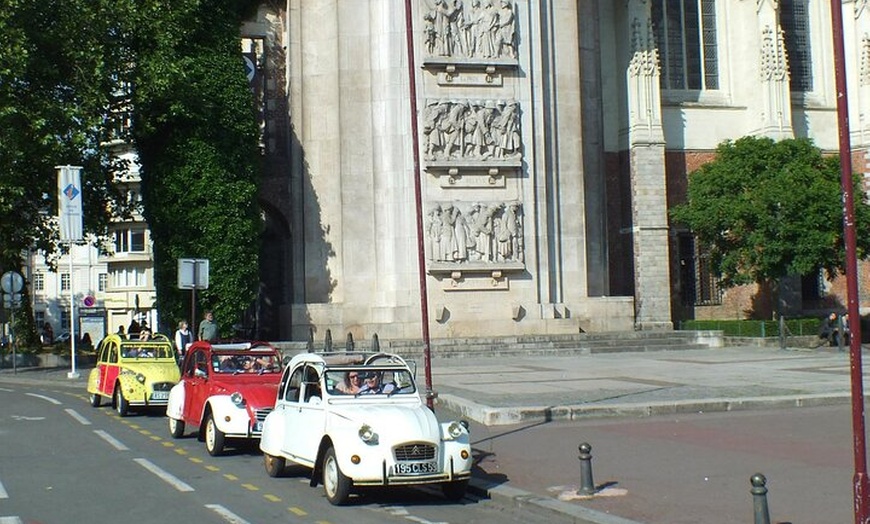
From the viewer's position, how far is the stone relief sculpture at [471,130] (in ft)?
126

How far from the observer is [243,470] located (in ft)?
49.3

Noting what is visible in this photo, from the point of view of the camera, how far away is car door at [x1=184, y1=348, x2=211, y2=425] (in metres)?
17.4

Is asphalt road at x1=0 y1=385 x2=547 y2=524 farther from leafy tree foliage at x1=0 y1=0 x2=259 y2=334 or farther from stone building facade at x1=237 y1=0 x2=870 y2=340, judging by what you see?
stone building facade at x1=237 y1=0 x2=870 y2=340

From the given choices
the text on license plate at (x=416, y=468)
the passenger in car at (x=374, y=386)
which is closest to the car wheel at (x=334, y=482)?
the text on license plate at (x=416, y=468)

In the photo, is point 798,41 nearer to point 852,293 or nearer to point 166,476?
point 166,476

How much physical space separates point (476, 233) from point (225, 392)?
22195mm

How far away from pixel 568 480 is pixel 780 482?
2.29 metres

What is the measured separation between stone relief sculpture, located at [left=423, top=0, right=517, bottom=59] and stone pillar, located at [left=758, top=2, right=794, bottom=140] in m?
14.2

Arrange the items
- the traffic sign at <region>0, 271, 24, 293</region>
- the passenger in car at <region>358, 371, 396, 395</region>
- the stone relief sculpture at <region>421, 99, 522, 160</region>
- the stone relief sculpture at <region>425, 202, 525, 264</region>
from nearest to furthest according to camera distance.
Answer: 1. the passenger in car at <region>358, 371, 396, 395</region>
2. the traffic sign at <region>0, 271, 24, 293</region>
3. the stone relief sculpture at <region>425, 202, 525, 264</region>
4. the stone relief sculpture at <region>421, 99, 522, 160</region>

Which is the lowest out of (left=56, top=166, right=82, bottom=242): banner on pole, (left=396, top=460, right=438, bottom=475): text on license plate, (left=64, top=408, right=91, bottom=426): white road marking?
(left=64, top=408, right=91, bottom=426): white road marking

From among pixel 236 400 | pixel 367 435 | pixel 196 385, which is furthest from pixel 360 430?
pixel 196 385

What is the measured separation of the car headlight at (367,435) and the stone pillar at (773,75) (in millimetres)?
39317

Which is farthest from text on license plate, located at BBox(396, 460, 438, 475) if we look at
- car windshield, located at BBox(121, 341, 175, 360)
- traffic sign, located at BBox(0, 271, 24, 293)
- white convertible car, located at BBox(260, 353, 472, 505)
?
traffic sign, located at BBox(0, 271, 24, 293)

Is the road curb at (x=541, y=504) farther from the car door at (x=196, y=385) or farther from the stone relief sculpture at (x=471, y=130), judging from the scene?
the stone relief sculpture at (x=471, y=130)
